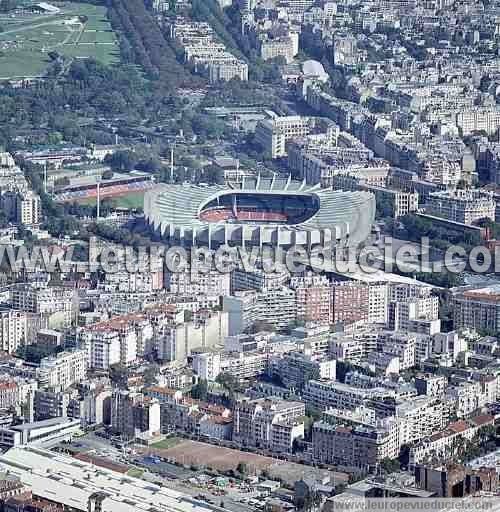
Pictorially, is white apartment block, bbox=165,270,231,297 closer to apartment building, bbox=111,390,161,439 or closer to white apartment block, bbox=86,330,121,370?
white apartment block, bbox=86,330,121,370

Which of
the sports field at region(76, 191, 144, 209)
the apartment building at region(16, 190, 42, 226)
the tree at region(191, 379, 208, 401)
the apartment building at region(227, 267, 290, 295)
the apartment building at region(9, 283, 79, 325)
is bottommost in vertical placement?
the sports field at region(76, 191, 144, 209)

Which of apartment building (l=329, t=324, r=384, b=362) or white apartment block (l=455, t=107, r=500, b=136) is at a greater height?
apartment building (l=329, t=324, r=384, b=362)

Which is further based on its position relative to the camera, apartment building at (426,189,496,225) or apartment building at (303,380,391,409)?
apartment building at (426,189,496,225)

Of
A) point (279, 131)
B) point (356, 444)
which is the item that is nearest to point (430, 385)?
point (356, 444)

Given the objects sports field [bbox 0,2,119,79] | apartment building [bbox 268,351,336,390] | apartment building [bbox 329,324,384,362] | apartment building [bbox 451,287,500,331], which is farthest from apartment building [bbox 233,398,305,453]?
sports field [bbox 0,2,119,79]

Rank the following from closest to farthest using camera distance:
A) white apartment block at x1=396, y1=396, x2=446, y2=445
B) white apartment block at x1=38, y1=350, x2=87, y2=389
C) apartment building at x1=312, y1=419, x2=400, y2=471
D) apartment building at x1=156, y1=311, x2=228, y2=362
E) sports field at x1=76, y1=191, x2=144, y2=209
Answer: apartment building at x1=312, y1=419, x2=400, y2=471
white apartment block at x1=396, y1=396, x2=446, y2=445
white apartment block at x1=38, y1=350, x2=87, y2=389
apartment building at x1=156, y1=311, x2=228, y2=362
sports field at x1=76, y1=191, x2=144, y2=209

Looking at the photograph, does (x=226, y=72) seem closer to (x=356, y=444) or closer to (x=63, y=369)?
(x=63, y=369)

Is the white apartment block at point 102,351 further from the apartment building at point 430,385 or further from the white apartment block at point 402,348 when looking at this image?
the apartment building at point 430,385

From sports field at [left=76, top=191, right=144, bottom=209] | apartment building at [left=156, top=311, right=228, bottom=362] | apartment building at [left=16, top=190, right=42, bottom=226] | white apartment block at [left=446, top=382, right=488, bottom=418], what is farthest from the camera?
sports field at [left=76, top=191, right=144, bottom=209]
